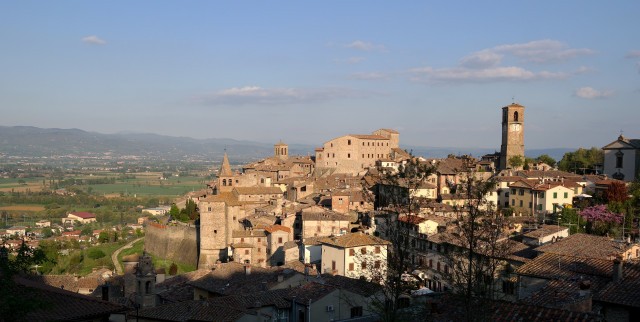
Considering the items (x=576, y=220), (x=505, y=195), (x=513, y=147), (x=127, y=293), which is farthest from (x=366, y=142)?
(x=127, y=293)

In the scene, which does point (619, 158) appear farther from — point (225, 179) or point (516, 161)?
point (225, 179)

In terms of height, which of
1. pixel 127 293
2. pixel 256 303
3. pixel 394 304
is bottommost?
pixel 127 293

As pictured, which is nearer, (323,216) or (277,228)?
(277,228)

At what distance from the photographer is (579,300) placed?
1585 centimetres

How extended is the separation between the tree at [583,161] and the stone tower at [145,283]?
50.1 meters

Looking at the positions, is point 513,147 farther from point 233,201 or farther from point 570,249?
point 570,249

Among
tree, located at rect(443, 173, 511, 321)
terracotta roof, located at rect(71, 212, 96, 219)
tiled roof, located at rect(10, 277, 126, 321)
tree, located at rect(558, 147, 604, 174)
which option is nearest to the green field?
tiled roof, located at rect(10, 277, 126, 321)

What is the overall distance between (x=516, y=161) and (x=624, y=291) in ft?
156

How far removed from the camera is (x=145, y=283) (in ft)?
75.8

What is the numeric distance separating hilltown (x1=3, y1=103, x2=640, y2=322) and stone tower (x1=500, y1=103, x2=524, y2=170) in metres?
0.14

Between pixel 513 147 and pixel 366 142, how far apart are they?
18512 mm

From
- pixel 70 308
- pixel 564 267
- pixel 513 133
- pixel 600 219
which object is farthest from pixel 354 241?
pixel 513 133

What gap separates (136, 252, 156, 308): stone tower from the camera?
22750mm

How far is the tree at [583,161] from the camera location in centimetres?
6307
